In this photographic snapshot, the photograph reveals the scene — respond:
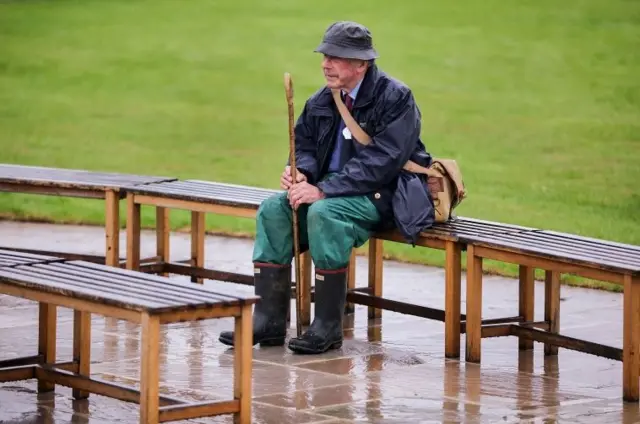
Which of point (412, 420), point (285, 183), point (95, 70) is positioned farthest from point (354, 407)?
point (95, 70)

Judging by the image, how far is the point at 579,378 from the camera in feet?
26.9

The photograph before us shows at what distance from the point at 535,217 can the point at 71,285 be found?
286 inches

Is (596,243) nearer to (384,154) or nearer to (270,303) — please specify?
(384,154)

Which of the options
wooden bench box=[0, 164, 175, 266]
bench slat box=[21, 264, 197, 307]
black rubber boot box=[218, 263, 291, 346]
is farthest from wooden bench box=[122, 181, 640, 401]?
bench slat box=[21, 264, 197, 307]

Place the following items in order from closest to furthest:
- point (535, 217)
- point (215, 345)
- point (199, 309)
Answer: point (199, 309), point (215, 345), point (535, 217)

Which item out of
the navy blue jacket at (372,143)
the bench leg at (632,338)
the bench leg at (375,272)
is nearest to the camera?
the bench leg at (632,338)

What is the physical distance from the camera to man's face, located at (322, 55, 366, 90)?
8812 mm

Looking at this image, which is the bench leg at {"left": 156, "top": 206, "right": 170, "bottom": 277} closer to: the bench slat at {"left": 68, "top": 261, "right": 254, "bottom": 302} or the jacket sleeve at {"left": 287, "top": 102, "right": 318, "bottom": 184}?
the jacket sleeve at {"left": 287, "top": 102, "right": 318, "bottom": 184}

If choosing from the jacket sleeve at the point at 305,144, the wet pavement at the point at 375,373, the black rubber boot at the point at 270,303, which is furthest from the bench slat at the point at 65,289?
the jacket sleeve at the point at 305,144

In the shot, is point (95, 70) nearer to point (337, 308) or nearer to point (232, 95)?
point (232, 95)

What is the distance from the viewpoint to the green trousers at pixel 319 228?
860cm

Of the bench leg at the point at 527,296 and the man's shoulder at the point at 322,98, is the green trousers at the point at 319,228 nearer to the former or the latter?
the man's shoulder at the point at 322,98

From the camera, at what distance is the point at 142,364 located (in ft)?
21.4

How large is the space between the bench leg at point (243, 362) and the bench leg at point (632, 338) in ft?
6.07
